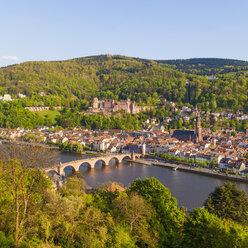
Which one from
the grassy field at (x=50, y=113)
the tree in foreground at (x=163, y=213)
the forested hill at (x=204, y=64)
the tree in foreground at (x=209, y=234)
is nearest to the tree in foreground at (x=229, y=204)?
the tree in foreground at (x=163, y=213)

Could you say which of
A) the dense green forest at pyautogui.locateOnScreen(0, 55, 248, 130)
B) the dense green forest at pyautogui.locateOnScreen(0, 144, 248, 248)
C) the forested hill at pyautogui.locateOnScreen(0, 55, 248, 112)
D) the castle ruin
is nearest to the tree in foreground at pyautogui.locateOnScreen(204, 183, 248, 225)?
the dense green forest at pyautogui.locateOnScreen(0, 144, 248, 248)

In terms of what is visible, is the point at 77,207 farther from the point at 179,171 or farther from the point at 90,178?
the point at 179,171

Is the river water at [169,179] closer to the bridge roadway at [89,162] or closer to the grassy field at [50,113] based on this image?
the bridge roadway at [89,162]

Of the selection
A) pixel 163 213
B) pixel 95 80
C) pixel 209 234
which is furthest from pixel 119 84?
pixel 209 234

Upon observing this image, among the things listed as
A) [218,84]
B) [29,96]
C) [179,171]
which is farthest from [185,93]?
[179,171]

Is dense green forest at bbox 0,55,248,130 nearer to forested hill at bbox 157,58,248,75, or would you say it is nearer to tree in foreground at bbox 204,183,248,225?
forested hill at bbox 157,58,248,75
